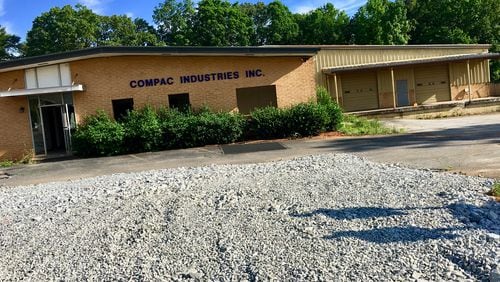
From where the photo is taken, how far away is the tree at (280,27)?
184ft

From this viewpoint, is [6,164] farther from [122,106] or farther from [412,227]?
[412,227]

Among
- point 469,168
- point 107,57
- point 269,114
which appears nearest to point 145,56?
point 107,57

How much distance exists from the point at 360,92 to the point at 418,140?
16.6 metres

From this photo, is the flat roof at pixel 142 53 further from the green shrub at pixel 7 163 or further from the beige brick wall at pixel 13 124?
the green shrub at pixel 7 163

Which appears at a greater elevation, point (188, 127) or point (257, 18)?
point (257, 18)

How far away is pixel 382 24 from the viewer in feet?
154

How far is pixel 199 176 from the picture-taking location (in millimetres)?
10297

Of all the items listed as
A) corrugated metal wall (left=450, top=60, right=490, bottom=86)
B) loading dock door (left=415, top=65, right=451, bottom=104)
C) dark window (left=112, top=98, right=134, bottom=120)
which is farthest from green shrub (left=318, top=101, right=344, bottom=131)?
corrugated metal wall (left=450, top=60, right=490, bottom=86)

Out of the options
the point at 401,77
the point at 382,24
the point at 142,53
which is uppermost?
the point at 382,24

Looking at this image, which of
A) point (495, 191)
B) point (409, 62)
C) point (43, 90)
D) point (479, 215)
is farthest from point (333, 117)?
point (479, 215)

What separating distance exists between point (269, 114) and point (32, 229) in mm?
14238

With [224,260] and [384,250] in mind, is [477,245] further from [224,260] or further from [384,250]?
[224,260]

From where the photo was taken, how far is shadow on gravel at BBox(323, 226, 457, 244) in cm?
535

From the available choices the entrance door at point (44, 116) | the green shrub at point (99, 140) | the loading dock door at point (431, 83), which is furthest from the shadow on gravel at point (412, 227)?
the loading dock door at point (431, 83)
